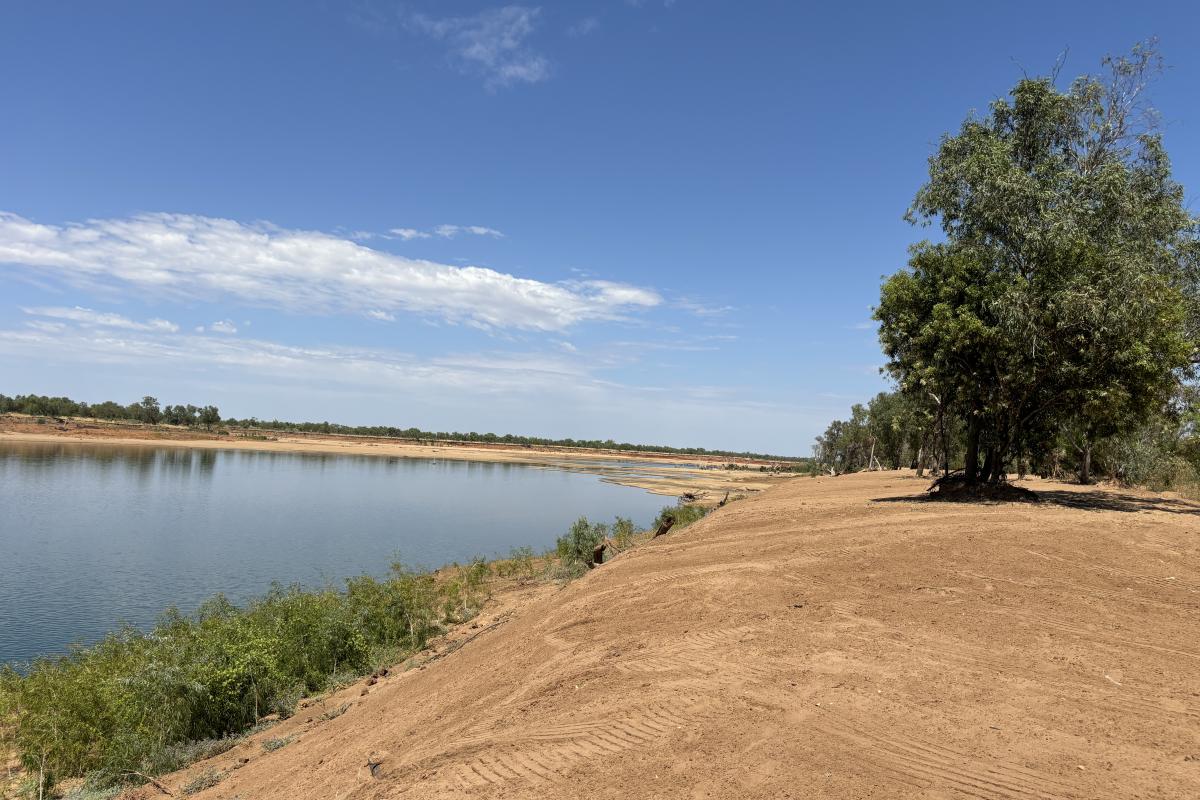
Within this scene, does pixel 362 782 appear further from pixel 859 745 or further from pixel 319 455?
pixel 319 455

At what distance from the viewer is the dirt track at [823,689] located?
17.0 ft

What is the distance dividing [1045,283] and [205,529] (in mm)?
34742

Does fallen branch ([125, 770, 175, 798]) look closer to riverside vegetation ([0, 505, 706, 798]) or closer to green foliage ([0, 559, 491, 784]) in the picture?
riverside vegetation ([0, 505, 706, 798])

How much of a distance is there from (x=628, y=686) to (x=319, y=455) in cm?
10956

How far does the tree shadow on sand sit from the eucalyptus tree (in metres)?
1.78

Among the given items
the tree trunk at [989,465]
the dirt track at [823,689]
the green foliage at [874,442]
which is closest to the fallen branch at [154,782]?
the dirt track at [823,689]

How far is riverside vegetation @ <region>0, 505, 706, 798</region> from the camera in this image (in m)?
10.4

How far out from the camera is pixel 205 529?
31.9 m

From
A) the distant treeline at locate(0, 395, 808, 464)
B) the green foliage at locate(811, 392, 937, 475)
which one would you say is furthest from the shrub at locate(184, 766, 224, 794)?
the distant treeline at locate(0, 395, 808, 464)

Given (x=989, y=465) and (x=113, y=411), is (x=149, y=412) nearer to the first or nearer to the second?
(x=113, y=411)

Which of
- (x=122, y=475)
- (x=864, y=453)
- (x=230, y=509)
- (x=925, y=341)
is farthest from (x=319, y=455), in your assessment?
(x=925, y=341)

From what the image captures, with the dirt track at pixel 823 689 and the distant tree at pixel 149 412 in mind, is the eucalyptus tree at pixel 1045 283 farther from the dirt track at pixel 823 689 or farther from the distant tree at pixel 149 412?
the distant tree at pixel 149 412

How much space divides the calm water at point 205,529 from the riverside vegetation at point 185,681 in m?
4.94

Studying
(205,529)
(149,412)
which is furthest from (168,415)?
(205,529)
